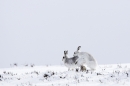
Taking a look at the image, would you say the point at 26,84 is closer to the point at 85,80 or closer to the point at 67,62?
the point at 85,80

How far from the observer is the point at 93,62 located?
1662 centimetres

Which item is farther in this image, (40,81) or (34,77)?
(34,77)

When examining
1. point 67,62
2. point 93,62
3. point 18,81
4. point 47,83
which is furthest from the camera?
point 67,62

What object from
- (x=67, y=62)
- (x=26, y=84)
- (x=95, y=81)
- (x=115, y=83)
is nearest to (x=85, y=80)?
(x=95, y=81)

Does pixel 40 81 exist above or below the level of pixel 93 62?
below

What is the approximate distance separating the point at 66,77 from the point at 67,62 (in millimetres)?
4941

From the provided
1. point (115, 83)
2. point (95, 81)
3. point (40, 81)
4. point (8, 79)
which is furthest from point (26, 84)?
point (115, 83)

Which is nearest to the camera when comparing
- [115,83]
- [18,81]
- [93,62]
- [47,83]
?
[115,83]

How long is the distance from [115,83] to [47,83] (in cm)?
263

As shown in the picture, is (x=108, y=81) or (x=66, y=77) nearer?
(x=108, y=81)

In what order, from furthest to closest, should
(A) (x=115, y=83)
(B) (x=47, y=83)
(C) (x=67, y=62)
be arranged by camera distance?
(C) (x=67, y=62)
(B) (x=47, y=83)
(A) (x=115, y=83)

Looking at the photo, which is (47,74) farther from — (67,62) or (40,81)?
(67,62)

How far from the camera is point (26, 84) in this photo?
12.5m

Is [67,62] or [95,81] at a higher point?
[67,62]
